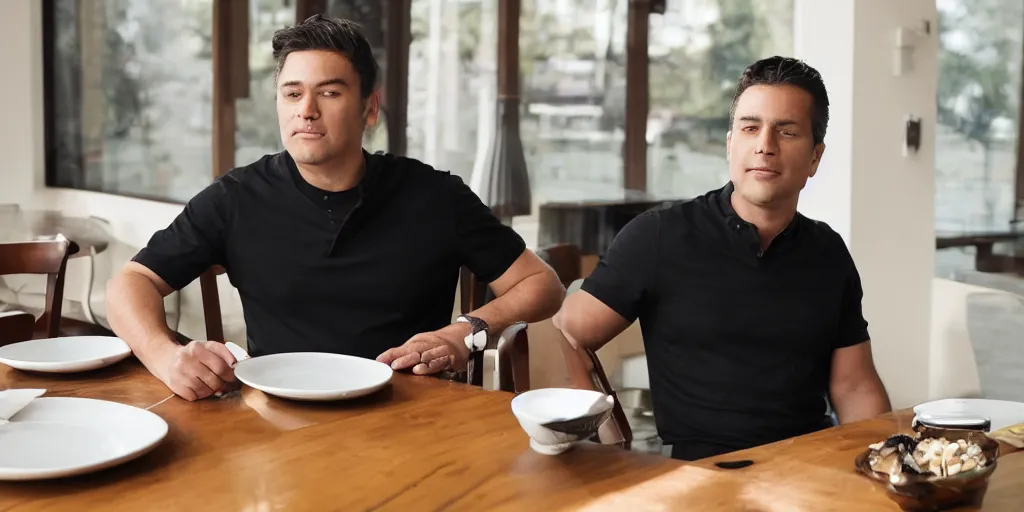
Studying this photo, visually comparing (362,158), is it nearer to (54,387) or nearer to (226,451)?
(54,387)

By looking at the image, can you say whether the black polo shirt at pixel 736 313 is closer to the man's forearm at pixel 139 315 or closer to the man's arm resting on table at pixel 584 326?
the man's arm resting on table at pixel 584 326

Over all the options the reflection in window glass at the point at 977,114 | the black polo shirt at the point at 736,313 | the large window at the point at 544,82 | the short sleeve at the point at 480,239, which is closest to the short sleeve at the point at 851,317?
the black polo shirt at the point at 736,313

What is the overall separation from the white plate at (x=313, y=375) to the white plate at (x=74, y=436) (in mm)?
206

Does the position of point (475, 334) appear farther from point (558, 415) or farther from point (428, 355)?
point (558, 415)

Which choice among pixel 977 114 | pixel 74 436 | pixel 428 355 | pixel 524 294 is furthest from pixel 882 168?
pixel 74 436

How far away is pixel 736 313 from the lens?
1958 mm

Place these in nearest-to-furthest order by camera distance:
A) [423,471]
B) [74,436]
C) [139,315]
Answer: [423,471] → [74,436] → [139,315]

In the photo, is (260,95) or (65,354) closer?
(65,354)

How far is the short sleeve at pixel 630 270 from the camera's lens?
1993mm

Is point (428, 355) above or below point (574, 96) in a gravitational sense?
below

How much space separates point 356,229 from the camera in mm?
2209

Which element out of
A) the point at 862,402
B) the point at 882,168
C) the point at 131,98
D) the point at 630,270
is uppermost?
the point at 131,98

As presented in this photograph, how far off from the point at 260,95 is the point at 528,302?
254 centimetres

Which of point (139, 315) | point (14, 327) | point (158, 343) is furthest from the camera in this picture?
point (14, 327)
